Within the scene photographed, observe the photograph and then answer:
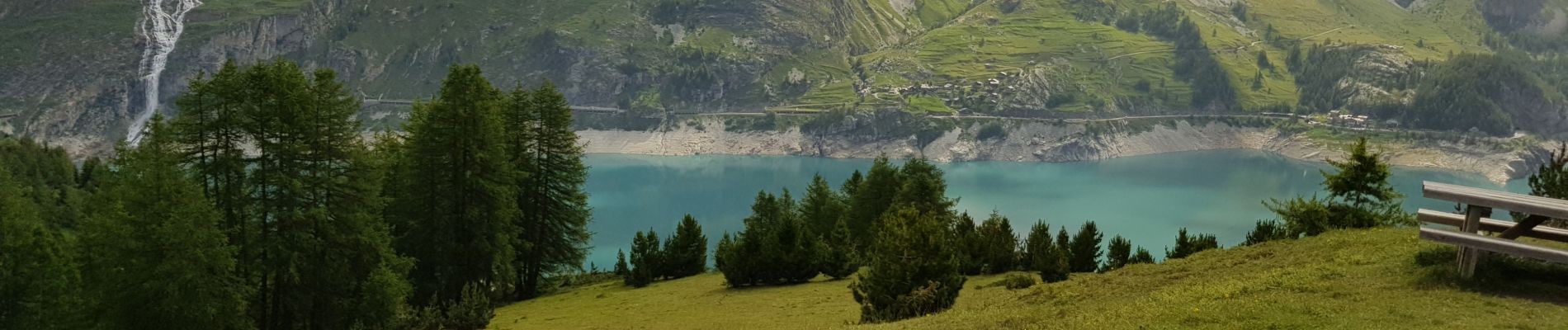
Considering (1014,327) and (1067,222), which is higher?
(1014,327)

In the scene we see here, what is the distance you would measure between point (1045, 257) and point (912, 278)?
34.8 ft

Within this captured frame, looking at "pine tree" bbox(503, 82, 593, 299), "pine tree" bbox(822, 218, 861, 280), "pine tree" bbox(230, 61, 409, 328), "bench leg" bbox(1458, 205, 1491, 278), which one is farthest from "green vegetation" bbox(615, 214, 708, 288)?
"bench leg" bbox(1458, 205, 1491, 278)

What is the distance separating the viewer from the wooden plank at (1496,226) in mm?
16438

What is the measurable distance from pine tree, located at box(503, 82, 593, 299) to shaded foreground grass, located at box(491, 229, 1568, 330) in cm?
1908

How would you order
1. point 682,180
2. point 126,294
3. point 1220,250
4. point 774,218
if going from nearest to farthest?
1. point 1220,250
2. point 126,294
3. point 774,218
4. point 682,180

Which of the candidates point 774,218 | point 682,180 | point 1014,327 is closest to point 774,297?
point 1014,327

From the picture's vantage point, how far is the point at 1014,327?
1764 centimetres

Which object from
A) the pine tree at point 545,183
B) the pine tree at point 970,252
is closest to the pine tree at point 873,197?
the pine tree at point 545,183

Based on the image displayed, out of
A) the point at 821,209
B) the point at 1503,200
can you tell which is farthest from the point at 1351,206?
the point at 821,209

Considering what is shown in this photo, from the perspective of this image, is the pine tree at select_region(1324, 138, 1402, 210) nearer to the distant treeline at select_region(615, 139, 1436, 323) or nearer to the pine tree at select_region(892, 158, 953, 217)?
the distant treeline at select_region(615, 139, 1436, 323)

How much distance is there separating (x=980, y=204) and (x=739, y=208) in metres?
33.9

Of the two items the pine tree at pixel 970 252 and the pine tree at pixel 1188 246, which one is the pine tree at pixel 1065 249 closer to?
the pine tree at pixel 970 252

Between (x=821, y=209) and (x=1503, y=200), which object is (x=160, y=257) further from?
(x=821, y=209)

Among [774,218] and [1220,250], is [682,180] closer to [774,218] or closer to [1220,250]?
[774,218]
